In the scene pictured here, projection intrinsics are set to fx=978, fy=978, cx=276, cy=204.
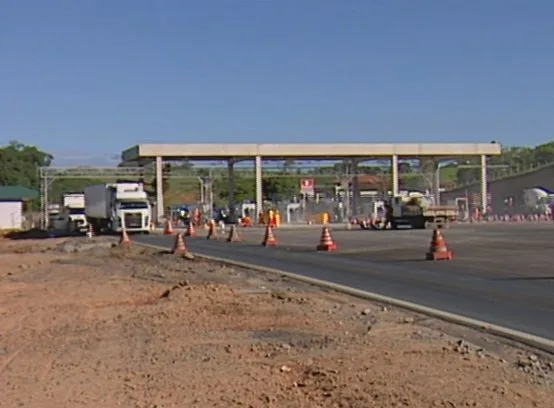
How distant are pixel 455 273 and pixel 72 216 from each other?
5924 cm

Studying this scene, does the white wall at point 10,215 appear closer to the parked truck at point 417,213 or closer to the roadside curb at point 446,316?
the parked truck at point 417,213

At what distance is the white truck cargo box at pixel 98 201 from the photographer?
6366 cm

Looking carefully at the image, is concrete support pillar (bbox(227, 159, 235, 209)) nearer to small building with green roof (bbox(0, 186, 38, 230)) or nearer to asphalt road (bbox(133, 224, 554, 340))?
small building with green roof (bbox(0, 186, 38, 230))

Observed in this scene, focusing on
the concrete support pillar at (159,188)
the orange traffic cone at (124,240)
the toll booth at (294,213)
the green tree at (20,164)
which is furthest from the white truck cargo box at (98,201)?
the green tree at (20,164)

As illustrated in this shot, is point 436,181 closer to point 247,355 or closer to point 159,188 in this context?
point 159,188

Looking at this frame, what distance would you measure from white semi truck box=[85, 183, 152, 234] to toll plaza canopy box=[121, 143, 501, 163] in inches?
625

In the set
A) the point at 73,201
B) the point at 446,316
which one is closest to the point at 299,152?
the point at 73,201

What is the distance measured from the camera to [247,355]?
980 cm

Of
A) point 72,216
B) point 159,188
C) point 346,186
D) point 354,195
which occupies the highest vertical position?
point 346,186

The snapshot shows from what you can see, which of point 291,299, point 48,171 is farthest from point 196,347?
point 48,171

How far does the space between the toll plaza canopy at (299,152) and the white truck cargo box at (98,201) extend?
996 cm

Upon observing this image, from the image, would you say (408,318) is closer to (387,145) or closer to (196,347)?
(196,347)

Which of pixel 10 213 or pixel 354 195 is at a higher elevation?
pixel 354 195

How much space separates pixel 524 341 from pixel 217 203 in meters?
124
